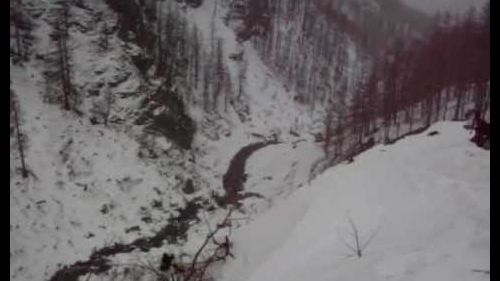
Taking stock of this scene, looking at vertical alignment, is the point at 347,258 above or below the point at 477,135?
below

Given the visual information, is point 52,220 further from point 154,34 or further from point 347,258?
point 154,34

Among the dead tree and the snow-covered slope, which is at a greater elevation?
the snow-covered slope

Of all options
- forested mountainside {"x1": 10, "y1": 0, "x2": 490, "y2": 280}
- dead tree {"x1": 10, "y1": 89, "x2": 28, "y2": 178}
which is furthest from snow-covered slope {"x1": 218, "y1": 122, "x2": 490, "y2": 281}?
dead tree {"x1": 10, "y1": 89, "x2": 28, "y2": 178}

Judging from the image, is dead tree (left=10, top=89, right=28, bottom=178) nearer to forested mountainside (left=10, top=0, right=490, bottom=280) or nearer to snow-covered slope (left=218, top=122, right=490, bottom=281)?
forested mountainside (left=10, top=0, right=490, bottom=280)

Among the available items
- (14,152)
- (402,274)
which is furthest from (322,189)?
(14,152)

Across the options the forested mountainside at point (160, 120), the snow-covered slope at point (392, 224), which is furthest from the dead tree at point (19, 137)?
the snow-covered slope at point (392, 224)

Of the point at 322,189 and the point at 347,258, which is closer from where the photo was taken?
the point at 347,258

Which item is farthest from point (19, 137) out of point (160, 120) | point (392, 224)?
point (392, 224)

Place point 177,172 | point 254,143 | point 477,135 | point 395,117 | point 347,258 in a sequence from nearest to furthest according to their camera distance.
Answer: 1. point 347,258
2. point 477,135
3. point 177,172
4. point 395,117
5. point 254,143
